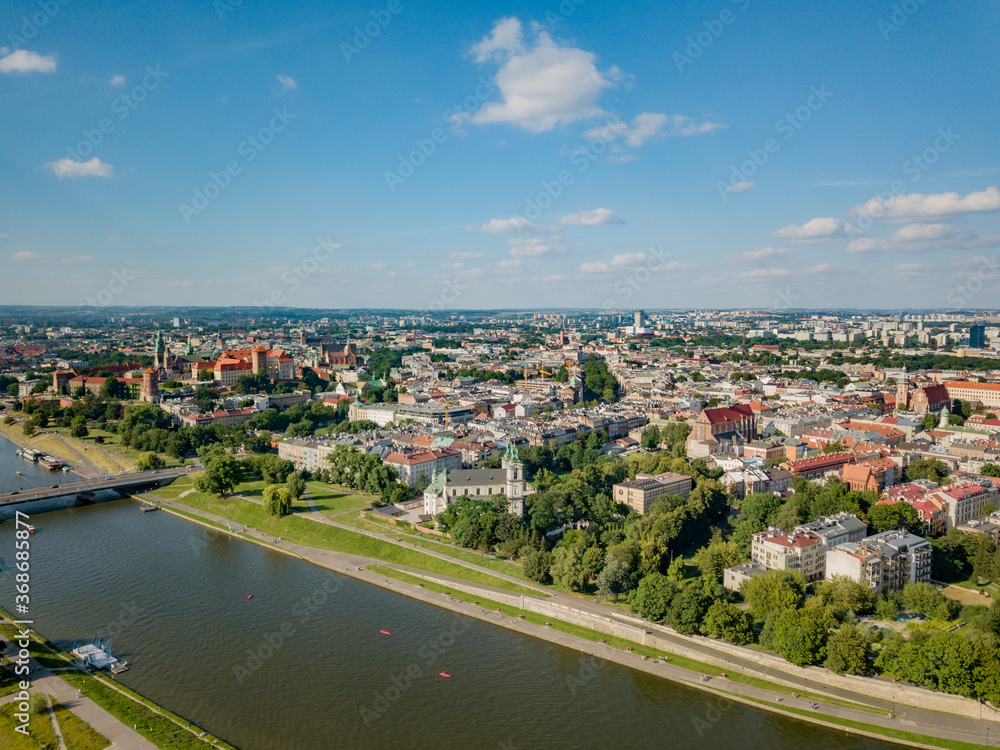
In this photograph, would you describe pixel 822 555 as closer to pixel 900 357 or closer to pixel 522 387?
pixel 522 387

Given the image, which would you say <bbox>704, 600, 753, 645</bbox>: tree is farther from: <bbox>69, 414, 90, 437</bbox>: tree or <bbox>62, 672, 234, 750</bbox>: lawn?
<bbox>69, 414, 90, 437</bbox>: tree

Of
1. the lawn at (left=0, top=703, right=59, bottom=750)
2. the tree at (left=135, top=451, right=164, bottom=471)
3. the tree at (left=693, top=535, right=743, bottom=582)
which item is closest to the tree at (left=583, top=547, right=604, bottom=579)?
the tree at (left=693, top=535, right=743, bottom=582)

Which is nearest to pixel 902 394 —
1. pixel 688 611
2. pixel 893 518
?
pixel 893 518

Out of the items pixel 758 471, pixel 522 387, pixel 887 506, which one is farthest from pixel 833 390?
pixel 887 506

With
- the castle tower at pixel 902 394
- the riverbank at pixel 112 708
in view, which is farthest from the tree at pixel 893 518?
the castle tower at pixel 902 394

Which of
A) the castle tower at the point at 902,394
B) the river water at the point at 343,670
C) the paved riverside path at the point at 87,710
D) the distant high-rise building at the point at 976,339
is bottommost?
the river water at the point at 343,670

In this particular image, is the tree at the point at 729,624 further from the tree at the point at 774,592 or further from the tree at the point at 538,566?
the tree at the point at 538,566

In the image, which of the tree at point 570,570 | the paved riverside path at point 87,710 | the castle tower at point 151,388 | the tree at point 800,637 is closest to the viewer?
the paved riverside path at point 87,710
